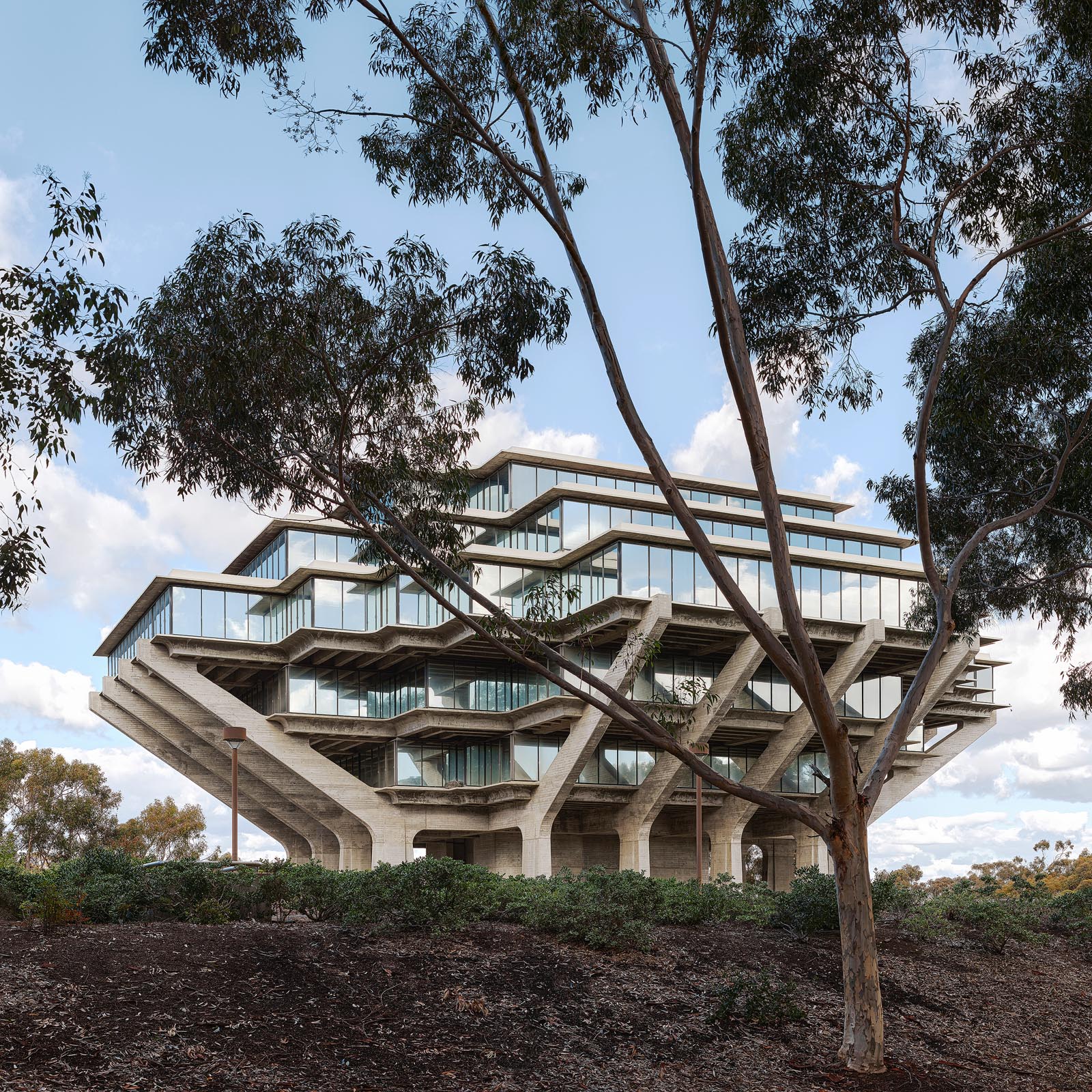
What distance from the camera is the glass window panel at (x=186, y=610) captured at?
4038 centimetres

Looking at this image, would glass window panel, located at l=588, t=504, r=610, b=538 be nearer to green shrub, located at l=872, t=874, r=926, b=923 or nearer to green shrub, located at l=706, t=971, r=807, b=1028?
green shrub, located at l=872, t=874, r=926, b=923

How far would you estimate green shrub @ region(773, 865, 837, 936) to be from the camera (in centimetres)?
1605

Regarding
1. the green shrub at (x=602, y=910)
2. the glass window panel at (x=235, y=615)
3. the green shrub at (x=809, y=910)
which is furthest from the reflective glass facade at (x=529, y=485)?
the green shrub at (x=602, y=910)

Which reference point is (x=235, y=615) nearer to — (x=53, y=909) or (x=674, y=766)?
(x=674, y=766)

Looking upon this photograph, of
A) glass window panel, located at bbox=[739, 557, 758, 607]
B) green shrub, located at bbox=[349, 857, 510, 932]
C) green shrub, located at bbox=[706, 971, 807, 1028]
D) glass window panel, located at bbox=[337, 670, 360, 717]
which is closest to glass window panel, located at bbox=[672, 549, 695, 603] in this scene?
glass window panel, located at bbox=[739, 557, 758, 607]

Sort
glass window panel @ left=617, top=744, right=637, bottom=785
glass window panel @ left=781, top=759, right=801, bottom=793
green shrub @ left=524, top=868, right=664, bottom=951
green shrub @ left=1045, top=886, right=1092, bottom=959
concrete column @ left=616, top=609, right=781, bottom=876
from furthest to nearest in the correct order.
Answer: glass window panel @ left=781, top=759, right=801, bottom=793 < glass window panel @ left=617, top=744, right=637, bottom=785 < concrete column @ left=616, top=609, right=781, bottom=876 < green shrub @ left=1045, top=886, right=1092, bottom=959 < green shrub @ left=524, top=868, right=664, bottom=951

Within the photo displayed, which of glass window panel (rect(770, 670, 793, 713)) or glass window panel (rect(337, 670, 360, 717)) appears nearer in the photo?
glass window panel (rect(337, 670, 360, 717))

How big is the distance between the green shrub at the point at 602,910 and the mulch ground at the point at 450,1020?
25 centimetres

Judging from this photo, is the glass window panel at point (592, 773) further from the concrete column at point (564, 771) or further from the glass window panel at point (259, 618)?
the glass window panel at point (259, 618)

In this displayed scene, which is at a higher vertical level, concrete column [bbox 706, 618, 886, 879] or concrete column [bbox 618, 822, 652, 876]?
concrete column [bbox 706, 618, 886, 879]

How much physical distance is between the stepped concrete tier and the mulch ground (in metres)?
23.4

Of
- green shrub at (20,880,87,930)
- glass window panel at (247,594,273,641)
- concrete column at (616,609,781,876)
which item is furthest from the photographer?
glass window panel at (247,594,273,641)

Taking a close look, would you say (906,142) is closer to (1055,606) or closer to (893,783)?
(1055,606)

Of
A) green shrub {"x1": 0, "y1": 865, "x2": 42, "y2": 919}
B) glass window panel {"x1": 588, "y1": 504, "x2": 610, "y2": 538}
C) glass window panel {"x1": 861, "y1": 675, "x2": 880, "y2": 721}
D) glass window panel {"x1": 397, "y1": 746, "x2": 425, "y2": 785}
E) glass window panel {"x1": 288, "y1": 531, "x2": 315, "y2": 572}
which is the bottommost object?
green shrub {"x1": 0, "y1": 865, "x2": 42, "y2": 919}
